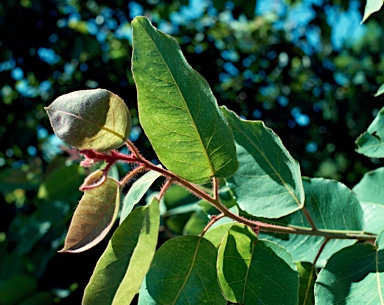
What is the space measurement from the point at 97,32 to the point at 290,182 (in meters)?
3.04

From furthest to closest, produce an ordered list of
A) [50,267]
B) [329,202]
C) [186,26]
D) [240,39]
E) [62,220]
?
[240,39] → [186,26] → [50,267] → [62,220] → [329,202]

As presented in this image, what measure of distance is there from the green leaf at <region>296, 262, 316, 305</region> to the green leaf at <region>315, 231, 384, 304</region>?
0.30ft

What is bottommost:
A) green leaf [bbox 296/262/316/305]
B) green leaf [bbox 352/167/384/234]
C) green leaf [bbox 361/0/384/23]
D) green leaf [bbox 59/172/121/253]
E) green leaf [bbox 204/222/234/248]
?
green leaf [bbox 296/262/316/305]

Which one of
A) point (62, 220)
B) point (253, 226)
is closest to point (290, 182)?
point (253, 226)

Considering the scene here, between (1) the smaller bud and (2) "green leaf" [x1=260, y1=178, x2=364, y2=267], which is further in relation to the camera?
(2) "green leaf" [x1=260, y1=178, x2=364, y2=267]

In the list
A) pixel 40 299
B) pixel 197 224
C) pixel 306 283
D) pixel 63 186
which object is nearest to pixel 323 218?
pixel 306 283

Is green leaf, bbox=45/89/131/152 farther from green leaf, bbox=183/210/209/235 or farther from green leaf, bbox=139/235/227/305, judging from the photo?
green leaf, bbox=183/210/209/235

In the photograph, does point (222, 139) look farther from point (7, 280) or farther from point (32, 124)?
→ point (32, 124)

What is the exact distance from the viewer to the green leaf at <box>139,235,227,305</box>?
70 cm

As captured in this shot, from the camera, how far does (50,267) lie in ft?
7.09

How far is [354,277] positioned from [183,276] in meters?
0.24

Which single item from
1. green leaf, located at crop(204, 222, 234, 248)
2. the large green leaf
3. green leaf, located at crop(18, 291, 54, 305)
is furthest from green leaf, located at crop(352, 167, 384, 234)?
green leaf, located at crop(18, 291, 54, 305)

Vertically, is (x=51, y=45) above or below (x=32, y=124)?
above

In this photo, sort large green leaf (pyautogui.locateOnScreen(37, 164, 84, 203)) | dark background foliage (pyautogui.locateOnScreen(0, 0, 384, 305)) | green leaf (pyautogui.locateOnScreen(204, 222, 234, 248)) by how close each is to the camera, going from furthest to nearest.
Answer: dark background foliage (pyautogui.locateOnScreen(0, 0, 384, 305)), large green leaf (pyautogui.locateOnScreen(37, 164, 84, 203)), green leaf (pyautogui.locateOnScreen(204, 222, 234, 248))
